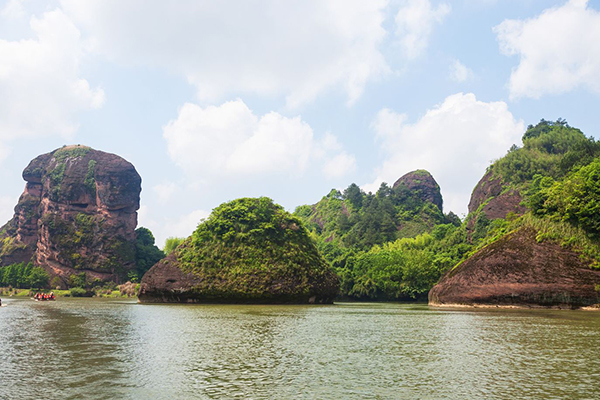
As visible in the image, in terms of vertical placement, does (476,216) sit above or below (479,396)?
above

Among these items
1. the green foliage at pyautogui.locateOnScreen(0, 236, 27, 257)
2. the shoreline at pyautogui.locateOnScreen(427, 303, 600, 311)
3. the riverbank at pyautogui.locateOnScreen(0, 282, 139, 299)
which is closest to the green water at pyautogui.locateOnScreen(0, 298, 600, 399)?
the shoreline at pyautogui.locateOnScreen(427, 303, 600, 311)

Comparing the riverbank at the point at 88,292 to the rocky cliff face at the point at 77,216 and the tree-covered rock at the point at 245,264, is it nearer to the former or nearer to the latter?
the rocky cliff face at the point at 77,216

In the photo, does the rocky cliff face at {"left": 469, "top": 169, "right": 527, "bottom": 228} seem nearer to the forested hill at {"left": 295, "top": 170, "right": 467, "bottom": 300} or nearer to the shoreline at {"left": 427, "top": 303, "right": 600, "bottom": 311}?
the forested hill at {"left": 295, "top": 170, "right": 467, "bottom": 300}

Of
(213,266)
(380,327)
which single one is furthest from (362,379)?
(213,266)

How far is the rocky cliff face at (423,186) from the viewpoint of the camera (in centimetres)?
12269

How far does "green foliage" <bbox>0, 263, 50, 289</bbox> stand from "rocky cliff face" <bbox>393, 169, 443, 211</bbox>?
82601 millimetres


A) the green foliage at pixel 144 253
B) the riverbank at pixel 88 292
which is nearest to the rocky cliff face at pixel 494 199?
the riverbank at pixel 88 292

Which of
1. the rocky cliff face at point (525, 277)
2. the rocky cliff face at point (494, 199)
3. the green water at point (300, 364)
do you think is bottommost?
the green water at point (300, 364)

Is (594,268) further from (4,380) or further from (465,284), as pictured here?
(4,380)

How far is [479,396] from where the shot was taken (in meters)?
8.26

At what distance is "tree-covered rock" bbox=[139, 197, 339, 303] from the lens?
154ft

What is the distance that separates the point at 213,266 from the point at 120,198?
5956 cm

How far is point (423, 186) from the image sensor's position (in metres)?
124

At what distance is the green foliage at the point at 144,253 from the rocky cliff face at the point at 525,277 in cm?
7362
